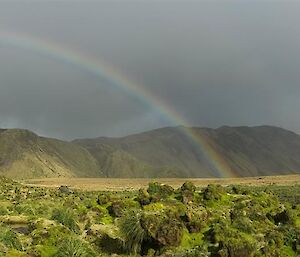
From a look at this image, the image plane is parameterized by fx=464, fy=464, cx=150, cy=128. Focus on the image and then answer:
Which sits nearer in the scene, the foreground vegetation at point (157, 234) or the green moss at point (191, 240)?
the foreground vegetation at point (157, 234)

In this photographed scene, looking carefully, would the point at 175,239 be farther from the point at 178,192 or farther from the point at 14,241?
the point at 178,192

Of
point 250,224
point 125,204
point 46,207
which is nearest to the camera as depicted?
point 250,224

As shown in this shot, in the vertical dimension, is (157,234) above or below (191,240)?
above

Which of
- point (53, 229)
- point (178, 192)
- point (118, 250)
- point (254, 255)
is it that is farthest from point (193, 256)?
point (178, 192)

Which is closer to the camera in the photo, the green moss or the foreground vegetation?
the foreground vegetation

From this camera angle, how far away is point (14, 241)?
24.7 metres

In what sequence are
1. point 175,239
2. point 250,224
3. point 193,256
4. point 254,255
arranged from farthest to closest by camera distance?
1. point 250,224
2. point 175,239
3. point 254,255
4. point 193,256

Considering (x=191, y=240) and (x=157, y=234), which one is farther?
(x=191, y=240)

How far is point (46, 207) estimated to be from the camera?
1778 inches

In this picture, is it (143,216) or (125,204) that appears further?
(125,204)

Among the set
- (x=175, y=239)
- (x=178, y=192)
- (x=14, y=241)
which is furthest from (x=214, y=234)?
(x=178, y=192)

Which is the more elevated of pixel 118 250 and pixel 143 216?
pixel 143 216

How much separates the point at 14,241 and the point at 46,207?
68.0ft

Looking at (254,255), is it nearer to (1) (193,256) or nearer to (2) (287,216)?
(1) (193,256)
